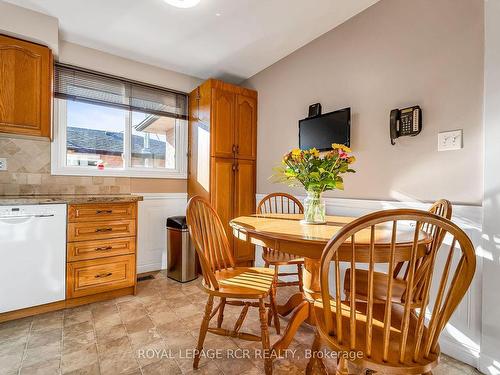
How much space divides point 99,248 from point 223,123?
1.88 meters

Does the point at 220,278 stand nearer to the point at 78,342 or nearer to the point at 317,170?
the point at 317,170

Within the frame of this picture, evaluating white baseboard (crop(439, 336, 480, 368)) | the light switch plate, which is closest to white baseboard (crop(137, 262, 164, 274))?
white baseboard (crop(439, 336, 480, 368))

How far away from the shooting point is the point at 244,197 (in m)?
3.36

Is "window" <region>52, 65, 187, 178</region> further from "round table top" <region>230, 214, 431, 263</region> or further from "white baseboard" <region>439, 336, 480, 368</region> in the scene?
"white baseboard" <region>439, 336, 480, 368</region>

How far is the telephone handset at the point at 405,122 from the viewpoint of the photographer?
1.84 metres

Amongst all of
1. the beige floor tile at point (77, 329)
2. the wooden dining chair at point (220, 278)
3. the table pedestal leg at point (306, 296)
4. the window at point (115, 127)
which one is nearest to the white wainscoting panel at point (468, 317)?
the table pedestal leg at point (306, 296)

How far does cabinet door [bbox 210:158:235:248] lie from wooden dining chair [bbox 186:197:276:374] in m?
1.19

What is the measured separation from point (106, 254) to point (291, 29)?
276cm

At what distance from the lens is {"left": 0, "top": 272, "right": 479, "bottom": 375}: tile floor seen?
1.52 m

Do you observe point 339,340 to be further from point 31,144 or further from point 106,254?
point 31,144

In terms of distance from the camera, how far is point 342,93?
7.91 ft

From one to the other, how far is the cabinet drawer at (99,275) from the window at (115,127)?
1066 millimetres

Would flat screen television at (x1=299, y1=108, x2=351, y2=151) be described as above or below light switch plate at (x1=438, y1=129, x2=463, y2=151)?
above

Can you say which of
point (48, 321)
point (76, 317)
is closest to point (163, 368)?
point (76, 317)
